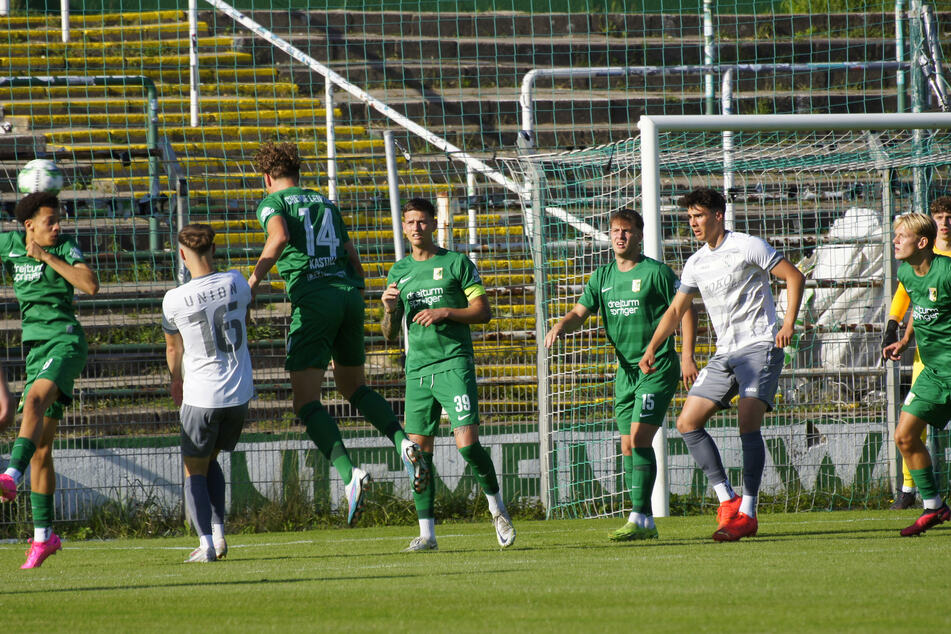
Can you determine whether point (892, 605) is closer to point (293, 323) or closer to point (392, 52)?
point (293, 323)

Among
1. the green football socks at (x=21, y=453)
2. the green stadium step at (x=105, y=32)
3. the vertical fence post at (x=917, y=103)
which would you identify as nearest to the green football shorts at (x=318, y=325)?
the green football socks at (x=21, y=453)

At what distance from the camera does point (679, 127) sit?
30.9ft

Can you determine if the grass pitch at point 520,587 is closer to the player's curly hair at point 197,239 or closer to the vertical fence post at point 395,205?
the player's curly hair at point 197,239

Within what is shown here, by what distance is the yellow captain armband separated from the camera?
294 inches

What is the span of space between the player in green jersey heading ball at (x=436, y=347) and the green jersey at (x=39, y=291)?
192 cm

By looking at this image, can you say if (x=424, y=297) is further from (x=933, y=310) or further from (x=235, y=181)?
(x=235, y=181)

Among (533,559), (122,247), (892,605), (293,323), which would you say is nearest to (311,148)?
(122,247)

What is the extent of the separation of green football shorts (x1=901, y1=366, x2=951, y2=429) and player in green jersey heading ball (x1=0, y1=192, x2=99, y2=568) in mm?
5009

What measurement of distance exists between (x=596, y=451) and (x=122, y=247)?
4700mm

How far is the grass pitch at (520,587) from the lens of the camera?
434 centimetres

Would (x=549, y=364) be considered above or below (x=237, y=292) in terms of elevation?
below

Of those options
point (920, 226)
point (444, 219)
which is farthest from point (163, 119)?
point (920, 226)

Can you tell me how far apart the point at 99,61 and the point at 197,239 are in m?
12.6

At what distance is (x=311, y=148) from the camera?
17297mm
